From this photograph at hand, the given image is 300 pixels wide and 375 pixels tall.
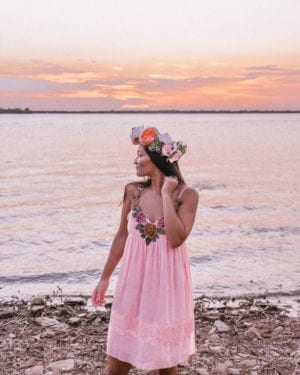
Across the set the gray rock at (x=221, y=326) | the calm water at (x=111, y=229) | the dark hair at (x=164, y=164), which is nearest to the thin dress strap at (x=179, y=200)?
the dark hair at (x=164, y=164)

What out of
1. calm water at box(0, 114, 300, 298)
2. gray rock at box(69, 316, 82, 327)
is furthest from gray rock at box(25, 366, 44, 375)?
calm water at box(0, 114, 300, 298)

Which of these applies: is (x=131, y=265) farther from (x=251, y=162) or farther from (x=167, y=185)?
(x=251, y=162)

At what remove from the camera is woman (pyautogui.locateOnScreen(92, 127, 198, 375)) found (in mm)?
4652

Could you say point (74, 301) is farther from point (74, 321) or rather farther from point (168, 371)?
point (168, 371)

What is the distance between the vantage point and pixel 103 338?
26.4ft

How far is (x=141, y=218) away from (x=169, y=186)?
369mm

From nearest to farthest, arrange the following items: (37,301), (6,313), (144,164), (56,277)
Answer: (144,164) → (6,313) → (37,301) → (56,277)

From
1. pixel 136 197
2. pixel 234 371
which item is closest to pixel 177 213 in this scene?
pixel 136 197

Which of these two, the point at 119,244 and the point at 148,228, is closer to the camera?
the point at 148,228

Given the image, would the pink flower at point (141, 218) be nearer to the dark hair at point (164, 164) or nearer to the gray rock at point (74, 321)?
the dark hair at point (164, 164)

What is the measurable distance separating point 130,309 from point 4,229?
14.3 m

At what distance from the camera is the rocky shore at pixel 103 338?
7020 millimetres

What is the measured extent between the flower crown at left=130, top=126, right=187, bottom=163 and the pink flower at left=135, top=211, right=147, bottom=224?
0.51 metres

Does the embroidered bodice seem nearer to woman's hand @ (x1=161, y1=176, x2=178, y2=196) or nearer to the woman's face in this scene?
woman's hand @ (x1=161, y1=176, x2=178, y2=196)
